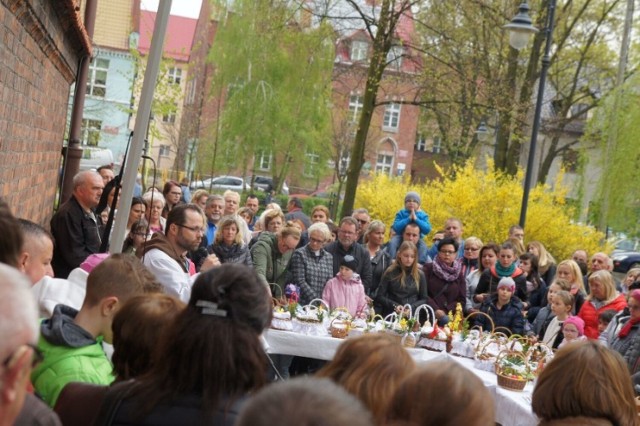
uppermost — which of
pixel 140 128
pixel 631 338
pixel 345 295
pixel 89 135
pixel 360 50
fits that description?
pixel 360 50

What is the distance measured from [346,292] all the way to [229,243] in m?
1.38

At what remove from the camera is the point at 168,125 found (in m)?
57.3

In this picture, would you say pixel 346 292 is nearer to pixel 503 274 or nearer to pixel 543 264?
pixel 503 274

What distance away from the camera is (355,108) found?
215 feet

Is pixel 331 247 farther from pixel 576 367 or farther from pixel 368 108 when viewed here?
pixel 368 108

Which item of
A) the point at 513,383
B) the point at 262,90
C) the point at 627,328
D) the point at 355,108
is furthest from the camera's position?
the point at 355,108

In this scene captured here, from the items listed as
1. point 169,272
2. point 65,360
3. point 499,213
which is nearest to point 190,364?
point 65,360

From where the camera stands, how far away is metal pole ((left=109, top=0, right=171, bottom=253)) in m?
7.32

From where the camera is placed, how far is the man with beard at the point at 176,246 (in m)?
7.66

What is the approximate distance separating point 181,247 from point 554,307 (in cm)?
457

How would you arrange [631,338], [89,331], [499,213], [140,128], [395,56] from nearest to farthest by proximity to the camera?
[89,331] < [140,128] < [631,338] < [499,213] < [395,56]

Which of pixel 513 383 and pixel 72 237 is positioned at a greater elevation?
pixel 72 237

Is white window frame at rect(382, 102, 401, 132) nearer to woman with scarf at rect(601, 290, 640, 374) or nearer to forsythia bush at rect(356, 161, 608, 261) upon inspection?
forsythia bush at rect(356, 161, 608, 261)

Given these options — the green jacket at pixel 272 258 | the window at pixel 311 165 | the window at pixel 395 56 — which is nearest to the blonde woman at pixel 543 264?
the green jacket at pixel 272 258
